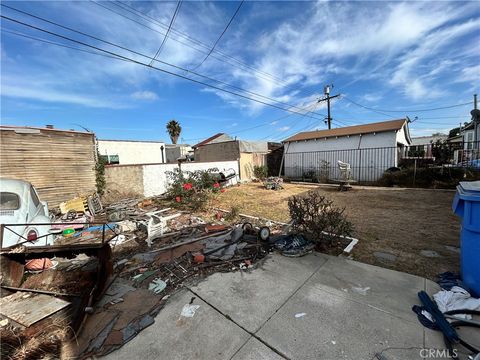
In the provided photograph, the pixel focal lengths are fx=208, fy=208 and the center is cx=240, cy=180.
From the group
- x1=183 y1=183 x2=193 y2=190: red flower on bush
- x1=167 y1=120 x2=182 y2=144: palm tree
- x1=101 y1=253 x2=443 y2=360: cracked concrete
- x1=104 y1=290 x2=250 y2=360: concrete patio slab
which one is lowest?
x1=104 y1=290 x2=250 y2=360: concrete patio slab

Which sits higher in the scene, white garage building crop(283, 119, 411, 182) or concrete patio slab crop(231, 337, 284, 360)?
white garage building crop(283, 119, 411, 182)

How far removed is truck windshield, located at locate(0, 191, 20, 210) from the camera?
387 centimetres

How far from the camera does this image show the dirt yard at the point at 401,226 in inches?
133

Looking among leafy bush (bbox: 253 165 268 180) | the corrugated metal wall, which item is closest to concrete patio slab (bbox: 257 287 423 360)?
the corrugated metal wall

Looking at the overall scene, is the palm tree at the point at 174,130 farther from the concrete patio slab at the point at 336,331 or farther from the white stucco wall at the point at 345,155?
the concrete patio slab at the point at 336,331

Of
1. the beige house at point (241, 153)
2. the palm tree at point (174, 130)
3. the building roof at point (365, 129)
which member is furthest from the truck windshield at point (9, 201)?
the palm tree at point (174, 130)

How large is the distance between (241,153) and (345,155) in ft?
22.9

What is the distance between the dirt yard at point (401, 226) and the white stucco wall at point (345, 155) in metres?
3.81

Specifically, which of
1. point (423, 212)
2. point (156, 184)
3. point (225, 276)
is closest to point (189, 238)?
point (225, 276)

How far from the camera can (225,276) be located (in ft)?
10.2

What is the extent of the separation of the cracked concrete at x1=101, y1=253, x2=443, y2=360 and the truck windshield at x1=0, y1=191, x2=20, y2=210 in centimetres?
375

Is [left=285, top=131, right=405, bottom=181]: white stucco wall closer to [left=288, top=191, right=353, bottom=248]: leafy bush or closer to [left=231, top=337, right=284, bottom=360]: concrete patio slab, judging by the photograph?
[left=288, top=191, right=353, bottom=248]: leafy bush

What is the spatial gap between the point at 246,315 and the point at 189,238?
247 cm

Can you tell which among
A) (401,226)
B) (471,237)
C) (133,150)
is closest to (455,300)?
(471,237)
